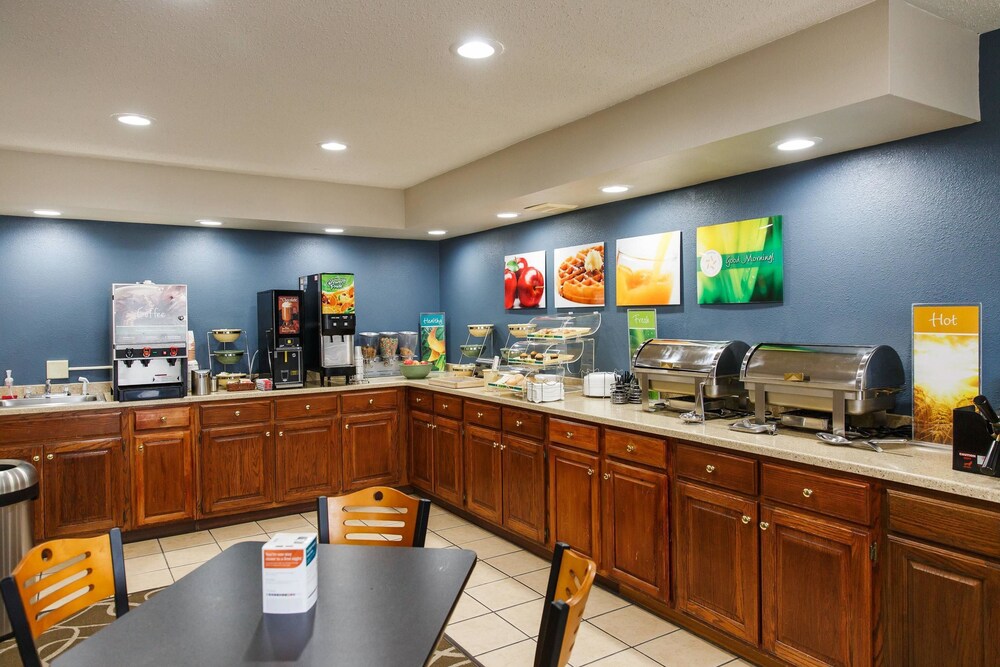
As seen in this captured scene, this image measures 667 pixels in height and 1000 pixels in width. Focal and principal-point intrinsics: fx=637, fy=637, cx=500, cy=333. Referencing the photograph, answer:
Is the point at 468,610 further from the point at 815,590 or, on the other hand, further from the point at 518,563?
the point at 815,590

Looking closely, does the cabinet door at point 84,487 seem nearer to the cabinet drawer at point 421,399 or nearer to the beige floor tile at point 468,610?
the cabinet drawer at point 421,399

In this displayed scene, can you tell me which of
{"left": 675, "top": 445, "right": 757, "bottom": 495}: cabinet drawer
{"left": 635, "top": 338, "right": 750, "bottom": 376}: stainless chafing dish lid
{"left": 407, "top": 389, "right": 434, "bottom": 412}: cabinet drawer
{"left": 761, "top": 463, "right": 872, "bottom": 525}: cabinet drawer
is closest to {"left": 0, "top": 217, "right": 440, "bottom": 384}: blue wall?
{"left": 407, "top": 389, "right": 434, "bottom": 412}: cabinet drawer

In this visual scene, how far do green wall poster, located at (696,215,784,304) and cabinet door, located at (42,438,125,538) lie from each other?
3853mm

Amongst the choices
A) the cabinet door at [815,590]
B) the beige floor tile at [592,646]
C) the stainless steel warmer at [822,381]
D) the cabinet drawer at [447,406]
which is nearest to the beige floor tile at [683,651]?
the beige floor tile at [592,646]

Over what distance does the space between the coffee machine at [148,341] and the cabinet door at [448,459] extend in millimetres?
1819

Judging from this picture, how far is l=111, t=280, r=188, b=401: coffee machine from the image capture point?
14.0 ft

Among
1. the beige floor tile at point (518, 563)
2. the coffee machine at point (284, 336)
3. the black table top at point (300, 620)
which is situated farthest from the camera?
the coffee machine at point (284, 336)

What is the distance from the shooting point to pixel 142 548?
4.15 metres

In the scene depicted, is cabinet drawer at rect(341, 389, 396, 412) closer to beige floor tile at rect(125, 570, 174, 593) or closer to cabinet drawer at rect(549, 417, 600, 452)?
beige floor tile at rect(125, 570, 174, 593)

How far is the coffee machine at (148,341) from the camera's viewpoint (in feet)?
14.0

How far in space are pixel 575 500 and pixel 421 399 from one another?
1901 mm

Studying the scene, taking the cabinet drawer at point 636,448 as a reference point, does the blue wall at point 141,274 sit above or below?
above

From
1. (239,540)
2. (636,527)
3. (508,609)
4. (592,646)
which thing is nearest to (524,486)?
(508,609)

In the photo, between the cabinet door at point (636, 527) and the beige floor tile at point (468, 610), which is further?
the beige floor tile at point (468, 610)
